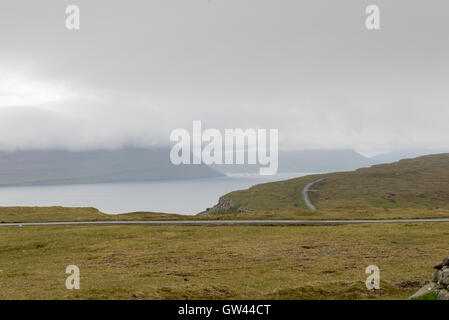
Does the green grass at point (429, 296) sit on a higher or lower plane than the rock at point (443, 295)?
lower

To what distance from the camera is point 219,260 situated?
47.0 metres

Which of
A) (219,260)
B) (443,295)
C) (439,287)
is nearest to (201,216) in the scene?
(219,260)

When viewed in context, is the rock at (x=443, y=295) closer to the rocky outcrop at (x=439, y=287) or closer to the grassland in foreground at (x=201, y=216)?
the rocky outcrop at (x=439, y=287)

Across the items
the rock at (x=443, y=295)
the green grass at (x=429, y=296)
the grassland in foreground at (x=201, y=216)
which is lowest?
the grassland in foreground at (x=201, y=216)

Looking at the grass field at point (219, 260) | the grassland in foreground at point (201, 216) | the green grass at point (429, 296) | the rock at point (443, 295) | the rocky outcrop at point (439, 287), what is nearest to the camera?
the rock at point (443, 295)

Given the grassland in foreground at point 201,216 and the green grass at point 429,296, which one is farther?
the grassland in foreground at point 201,216

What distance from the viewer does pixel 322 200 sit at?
173 m

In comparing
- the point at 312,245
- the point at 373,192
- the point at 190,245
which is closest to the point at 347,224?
the point at 312,245

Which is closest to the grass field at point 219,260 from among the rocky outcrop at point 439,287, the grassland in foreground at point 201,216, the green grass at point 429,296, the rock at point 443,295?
the rocky outcrop at point 439,287

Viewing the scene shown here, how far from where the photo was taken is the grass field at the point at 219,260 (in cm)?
3203

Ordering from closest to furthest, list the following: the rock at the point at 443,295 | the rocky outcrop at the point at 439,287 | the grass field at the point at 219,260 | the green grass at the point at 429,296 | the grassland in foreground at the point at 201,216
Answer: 1. the rock at the point at 443,295
2. the rocky outcrop at the point at 439,287
3. the green grass at the point at 429,296
4. the grass field at the point at 219,260
5. the grassland in foreground at the point at 201,216
